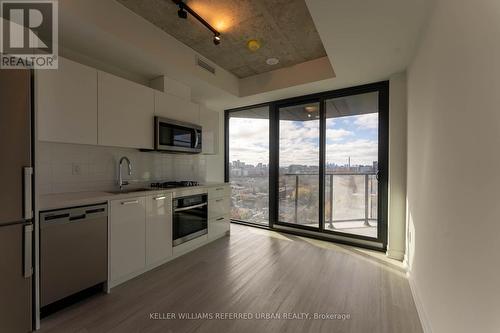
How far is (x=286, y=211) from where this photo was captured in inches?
163

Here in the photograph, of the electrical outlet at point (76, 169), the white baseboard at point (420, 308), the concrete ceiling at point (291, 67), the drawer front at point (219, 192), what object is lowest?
the white baseboard at point (420, 308)

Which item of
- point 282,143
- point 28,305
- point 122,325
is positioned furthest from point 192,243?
point 282,143

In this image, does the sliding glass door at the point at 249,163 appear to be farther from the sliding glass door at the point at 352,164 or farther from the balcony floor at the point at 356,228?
the balcony floor at the point at 356,228

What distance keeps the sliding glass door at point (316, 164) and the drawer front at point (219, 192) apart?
88 centimetres

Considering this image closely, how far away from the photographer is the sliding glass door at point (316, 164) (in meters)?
3.29

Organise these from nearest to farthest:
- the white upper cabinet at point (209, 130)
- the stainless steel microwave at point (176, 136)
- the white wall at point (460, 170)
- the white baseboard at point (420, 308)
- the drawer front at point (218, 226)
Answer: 1. the white wall at point (460, 170)
2. the white baseboard at point (420, 308)
3. the stainless steel microwave at point (176, 136)
4. the drawer front at point (218, 226)
5. the white upper cabinet at point (209, 130)

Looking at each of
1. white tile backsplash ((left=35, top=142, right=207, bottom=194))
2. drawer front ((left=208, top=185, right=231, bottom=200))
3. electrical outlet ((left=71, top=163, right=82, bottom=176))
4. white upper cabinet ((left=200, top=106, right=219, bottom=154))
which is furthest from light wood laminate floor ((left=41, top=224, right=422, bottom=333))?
white upper cabinet ((left=200, top=106, right=219, bottom=154))

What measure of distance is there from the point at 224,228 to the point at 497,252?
130 inches

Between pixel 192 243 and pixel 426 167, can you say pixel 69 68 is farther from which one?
pixel 426 167

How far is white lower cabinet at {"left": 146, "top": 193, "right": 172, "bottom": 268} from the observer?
98.2 inches

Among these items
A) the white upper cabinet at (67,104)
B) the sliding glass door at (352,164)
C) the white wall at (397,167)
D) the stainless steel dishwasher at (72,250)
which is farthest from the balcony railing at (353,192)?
the white upper cabinet at (67,104)

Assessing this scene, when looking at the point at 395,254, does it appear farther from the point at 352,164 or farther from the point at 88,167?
the point at 88,167

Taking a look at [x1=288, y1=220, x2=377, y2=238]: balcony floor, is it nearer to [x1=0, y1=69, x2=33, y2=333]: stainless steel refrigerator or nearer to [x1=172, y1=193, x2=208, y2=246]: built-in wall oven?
[x1=172, y1=193, x2=208, y2=246]: built-in wall oven

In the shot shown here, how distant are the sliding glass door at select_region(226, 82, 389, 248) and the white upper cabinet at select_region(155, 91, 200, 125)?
1440 mm
